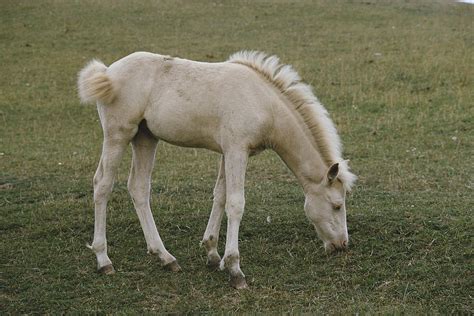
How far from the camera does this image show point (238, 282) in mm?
6156

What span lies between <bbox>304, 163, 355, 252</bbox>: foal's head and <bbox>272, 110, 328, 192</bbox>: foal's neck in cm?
10

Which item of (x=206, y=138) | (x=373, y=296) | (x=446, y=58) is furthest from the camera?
(x=446, y=58)

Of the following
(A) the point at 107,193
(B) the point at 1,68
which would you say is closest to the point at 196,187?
(A) the point at 107,193

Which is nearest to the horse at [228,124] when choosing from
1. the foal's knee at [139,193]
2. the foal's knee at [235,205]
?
the foal's knee at [235,205]

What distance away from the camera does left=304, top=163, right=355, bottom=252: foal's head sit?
6.41 meters

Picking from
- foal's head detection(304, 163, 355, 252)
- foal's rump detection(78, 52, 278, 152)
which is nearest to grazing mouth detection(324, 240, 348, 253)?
foal's head detection(304, 163, 355, 252)

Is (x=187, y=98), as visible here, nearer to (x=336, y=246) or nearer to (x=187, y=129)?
(x=187, y=129)

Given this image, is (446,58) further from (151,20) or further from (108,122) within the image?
(108,122)

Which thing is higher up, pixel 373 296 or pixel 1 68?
pixel 373 296

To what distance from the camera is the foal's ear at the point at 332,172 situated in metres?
6.17

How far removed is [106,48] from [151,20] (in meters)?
4.27

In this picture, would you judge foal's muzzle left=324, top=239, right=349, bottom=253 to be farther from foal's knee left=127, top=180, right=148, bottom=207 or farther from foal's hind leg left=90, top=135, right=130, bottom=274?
foal's hind leg left=90, top=135, right=130, bottom=274

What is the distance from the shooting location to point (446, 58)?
58.6ft

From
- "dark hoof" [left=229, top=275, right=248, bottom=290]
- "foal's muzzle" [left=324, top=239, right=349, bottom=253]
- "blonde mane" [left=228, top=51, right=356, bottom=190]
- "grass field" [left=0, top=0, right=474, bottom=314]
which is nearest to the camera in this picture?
"grass field" [left=0, top=0, right=474, bottom=314]
